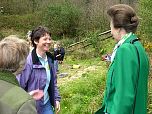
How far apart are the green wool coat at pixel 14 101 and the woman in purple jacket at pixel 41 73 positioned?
1.93m

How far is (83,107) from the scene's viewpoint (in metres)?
7.67

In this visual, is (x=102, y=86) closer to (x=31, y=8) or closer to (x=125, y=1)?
(x=125, y=1)

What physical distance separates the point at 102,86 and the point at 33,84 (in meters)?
4.80

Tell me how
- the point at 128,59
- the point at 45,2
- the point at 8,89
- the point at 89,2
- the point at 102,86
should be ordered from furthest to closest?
the point at 45,2 < the point at 89,2 < the point at 102,86 < the point at 128,59 < the point at 8,89

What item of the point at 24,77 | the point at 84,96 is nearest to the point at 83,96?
the point at 84,96

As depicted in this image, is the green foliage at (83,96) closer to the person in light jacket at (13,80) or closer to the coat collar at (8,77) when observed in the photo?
the person in light jacket at (13,80)

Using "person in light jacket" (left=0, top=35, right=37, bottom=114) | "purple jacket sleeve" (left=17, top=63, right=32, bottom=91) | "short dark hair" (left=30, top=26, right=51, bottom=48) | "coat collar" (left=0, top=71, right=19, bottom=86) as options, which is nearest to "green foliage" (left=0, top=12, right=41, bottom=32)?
"short dark hair" (left=30, top=26, right=51, bottom=48)

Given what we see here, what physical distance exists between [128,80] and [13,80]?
3.20 feet

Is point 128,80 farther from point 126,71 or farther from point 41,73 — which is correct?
point 41,73

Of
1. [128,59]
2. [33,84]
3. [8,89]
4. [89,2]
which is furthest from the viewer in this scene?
[89,2]

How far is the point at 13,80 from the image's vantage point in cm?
273

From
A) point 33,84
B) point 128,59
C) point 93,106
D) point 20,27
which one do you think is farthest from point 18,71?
point 20,27

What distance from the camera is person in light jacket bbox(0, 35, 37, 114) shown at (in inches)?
100

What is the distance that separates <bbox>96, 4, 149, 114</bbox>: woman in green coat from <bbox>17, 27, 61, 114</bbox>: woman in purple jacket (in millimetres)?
1371
